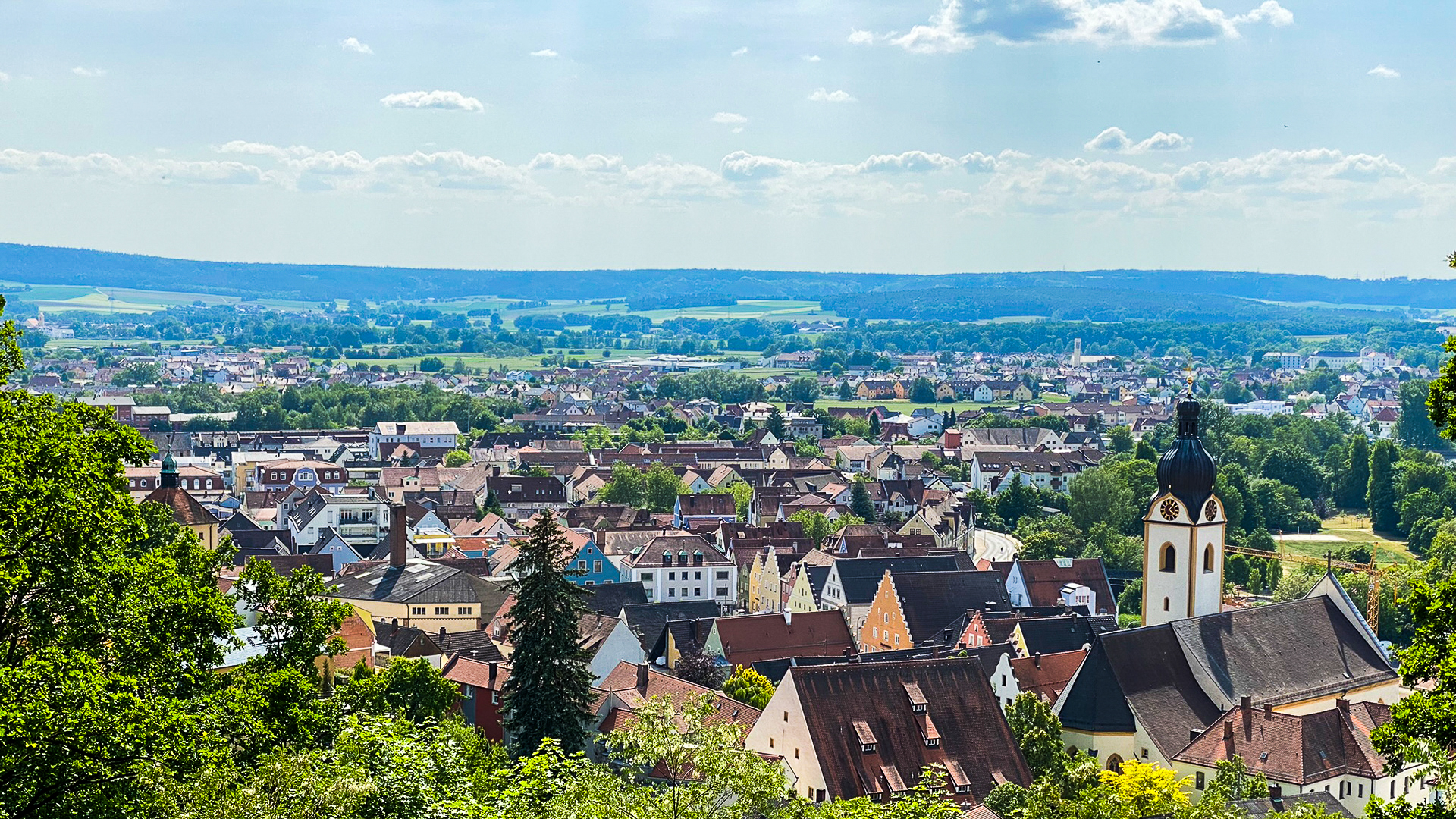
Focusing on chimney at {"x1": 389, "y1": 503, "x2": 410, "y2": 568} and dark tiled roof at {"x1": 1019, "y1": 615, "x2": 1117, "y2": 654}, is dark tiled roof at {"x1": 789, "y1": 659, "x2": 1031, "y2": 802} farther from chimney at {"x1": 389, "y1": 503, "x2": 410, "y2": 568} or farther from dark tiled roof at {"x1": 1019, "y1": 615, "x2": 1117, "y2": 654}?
chimney at {"x1": 389, "y1": 503, "x2": 410, "y2": 568}

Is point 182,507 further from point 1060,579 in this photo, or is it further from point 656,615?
point 1060,579

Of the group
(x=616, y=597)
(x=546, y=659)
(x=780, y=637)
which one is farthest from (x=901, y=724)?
(x=616, y=597)

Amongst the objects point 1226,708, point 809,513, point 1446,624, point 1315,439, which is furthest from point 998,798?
point 1315,439

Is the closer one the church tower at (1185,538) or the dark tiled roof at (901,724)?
the dark tiled roof at (901,724)

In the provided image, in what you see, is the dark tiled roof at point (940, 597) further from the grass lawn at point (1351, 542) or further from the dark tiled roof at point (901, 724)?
the grass lawn at point (1351, 542)

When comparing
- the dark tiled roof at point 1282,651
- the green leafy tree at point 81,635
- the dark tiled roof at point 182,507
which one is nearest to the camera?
the green leafy tree at point 81,635

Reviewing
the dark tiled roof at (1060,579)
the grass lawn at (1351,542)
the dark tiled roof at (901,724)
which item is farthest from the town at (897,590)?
the grass lawn at (1351,542)

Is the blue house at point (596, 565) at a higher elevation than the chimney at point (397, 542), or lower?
lower

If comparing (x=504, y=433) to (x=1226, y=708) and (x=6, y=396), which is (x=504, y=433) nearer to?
(x=1226, y=708)
